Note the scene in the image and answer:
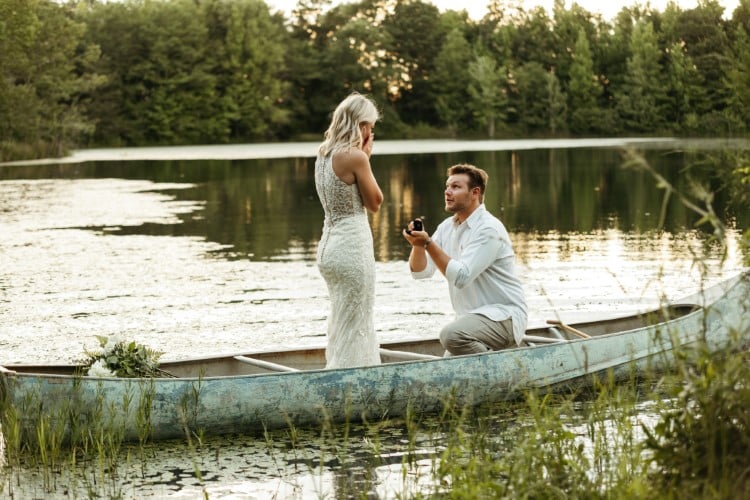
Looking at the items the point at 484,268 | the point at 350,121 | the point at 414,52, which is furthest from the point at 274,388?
the point at 414,52

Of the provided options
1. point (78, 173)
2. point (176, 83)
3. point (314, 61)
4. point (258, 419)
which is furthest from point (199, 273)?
point (314, 61)

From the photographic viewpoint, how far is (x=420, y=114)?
91625mm

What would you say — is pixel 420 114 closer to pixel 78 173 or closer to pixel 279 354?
pixel 78 173

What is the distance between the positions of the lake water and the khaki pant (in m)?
0.72

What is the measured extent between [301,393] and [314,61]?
3210 inches

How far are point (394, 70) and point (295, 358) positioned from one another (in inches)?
3180

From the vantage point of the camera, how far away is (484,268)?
7.39m

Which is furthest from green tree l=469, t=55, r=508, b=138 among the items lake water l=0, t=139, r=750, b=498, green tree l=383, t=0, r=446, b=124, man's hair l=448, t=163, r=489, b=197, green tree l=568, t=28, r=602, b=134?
man's hair l=448, t=163, r=489, b=197

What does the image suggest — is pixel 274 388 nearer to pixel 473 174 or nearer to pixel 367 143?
pixel 367 143

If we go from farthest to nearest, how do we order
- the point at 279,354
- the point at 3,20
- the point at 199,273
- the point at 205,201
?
the point at 3,20, the point at 205,201, the point at 199,273, the point at 279,354

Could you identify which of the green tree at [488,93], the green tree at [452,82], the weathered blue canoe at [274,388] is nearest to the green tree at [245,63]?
the green tree at [452,82]

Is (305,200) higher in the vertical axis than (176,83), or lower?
lower

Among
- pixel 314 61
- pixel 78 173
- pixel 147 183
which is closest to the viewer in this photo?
pixel 147 183

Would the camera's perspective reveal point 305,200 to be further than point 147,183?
No
